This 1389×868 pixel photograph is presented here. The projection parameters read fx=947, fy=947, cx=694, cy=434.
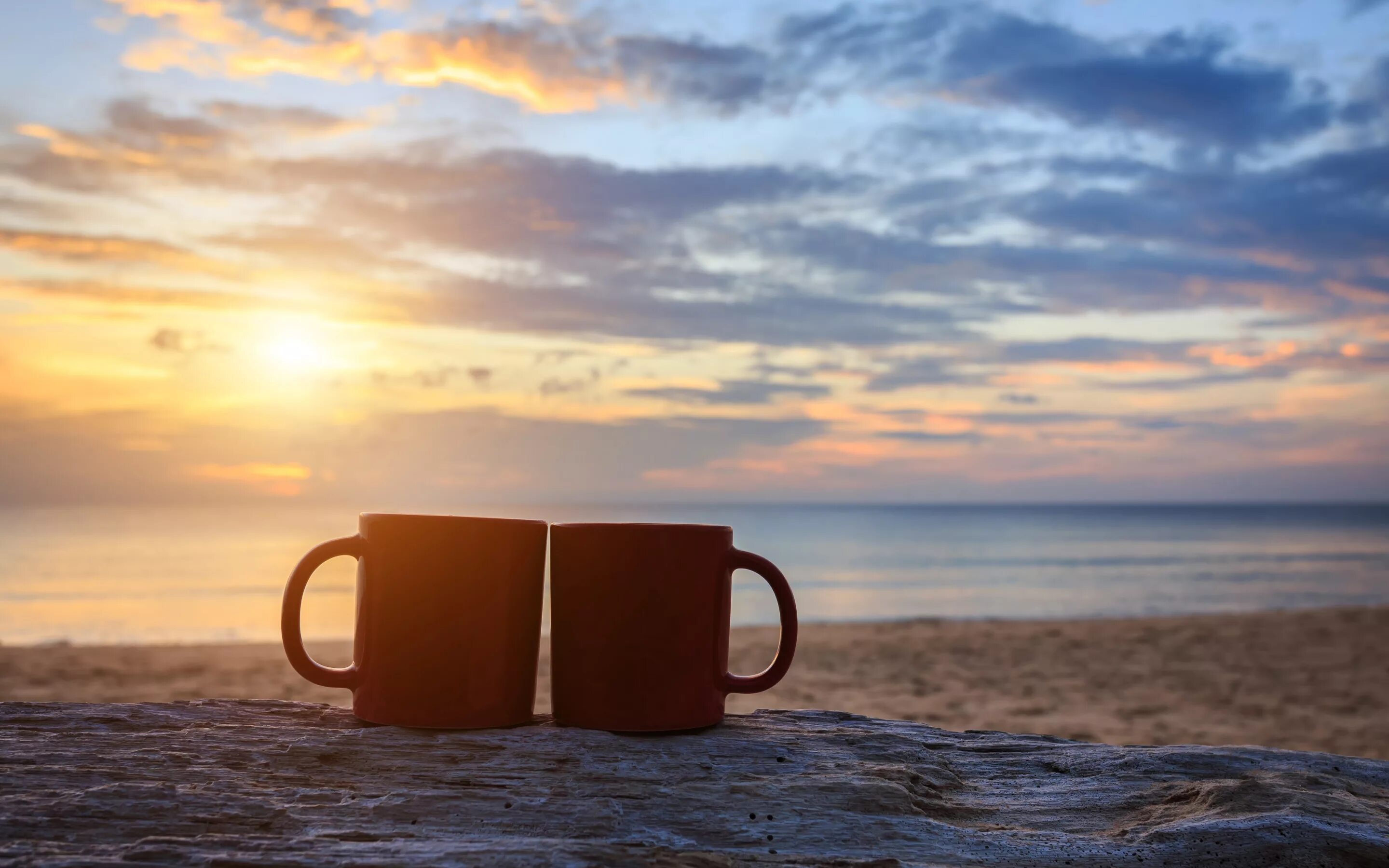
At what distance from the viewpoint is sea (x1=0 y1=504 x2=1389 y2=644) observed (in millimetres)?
17906

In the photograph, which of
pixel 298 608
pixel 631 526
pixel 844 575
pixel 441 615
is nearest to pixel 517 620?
pixel 441 615

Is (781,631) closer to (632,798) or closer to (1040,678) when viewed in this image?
(632,798)

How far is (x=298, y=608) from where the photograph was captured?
1.34 metres

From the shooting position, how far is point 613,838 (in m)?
0.88

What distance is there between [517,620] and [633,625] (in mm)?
159

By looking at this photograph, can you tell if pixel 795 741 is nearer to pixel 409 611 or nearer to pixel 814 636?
pixel 409 611

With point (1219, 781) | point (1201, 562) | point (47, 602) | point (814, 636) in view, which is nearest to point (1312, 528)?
point (1201, 562)

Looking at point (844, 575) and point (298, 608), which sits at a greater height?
point (298, 608)

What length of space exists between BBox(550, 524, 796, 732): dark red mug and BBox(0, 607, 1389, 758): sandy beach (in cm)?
651

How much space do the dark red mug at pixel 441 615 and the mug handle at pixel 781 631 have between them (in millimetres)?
286

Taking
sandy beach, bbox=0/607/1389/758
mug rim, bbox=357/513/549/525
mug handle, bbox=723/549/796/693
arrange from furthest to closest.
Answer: sandy beach, bbox=0/607/1389/758 < mug handle, bbox=723/549/796/693 < mug rim, bbox=357/513/549/525

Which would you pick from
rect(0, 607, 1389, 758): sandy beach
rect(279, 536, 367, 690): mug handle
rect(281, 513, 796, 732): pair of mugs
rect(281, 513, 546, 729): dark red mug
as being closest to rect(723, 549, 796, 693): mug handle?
rect(281, 513, 796, 732): pair of mugs

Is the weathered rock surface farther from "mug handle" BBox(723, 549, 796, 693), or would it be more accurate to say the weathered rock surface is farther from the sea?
the sea

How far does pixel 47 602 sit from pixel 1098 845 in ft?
75.0
